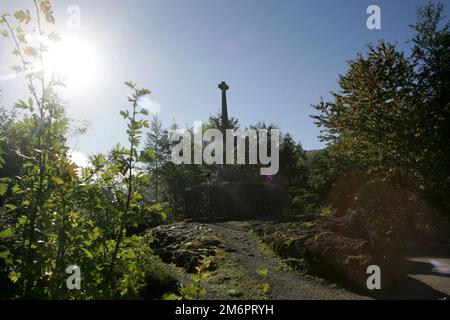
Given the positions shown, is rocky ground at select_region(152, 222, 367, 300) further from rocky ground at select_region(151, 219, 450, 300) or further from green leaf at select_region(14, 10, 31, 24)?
green leaf at select_region(14, 10, 31, 24)

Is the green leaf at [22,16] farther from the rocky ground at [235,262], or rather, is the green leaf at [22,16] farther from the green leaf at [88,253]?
the rocky ground at [235,262]

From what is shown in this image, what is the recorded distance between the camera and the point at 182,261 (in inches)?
443

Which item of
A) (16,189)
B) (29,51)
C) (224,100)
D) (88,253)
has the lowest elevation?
(88,253)

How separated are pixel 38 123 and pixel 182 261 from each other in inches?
374

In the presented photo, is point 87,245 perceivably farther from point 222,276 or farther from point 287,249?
point 287,249

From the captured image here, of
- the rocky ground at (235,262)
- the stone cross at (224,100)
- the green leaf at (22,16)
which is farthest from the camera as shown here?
the stone cross at (224,100)

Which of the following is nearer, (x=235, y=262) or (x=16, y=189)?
(x=16, y=189)

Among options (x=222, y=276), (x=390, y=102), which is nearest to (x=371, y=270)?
(x=222, y=276)

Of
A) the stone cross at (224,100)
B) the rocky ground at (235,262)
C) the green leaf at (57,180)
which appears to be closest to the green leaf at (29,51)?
the green leaf at (57,180)

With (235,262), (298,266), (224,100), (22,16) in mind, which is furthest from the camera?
(224,100)

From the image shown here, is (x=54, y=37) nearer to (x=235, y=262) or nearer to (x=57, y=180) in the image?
(x=57, y=180)

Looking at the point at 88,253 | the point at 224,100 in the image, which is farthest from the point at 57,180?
the point at 224,100

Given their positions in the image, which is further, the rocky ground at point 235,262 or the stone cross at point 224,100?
the stone cross at point 224,100

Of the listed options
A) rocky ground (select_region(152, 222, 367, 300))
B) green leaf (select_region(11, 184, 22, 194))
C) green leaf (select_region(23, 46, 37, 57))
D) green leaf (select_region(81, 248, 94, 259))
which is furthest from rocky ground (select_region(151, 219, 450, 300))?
green leaf (select_region(23, 46, 37, 57))
